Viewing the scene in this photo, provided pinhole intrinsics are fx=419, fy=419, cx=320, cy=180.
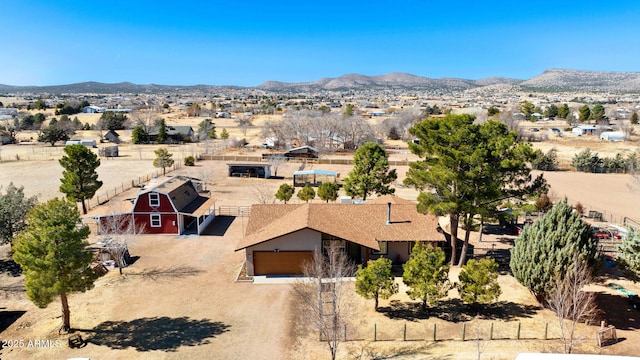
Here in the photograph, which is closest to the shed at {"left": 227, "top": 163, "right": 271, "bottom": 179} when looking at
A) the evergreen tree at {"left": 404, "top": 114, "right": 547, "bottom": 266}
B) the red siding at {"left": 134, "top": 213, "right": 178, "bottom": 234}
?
the red siding at {"left": 134, "top": 213, "right": 178, "bottom": 234}

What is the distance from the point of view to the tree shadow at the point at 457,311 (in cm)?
2203

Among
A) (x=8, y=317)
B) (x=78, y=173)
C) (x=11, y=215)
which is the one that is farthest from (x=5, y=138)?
(x=8, y=317)

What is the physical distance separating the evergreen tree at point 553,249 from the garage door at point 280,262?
41.8ft

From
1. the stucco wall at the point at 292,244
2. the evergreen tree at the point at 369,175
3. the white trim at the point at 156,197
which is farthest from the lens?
the evergreen tree at the point at 369,175

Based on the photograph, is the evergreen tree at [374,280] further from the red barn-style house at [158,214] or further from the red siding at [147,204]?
the red siding at [147,204]

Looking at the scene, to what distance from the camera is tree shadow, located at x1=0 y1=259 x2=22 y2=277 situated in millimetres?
27234

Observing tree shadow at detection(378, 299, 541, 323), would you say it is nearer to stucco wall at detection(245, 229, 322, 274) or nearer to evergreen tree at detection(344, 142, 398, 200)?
stucco wall at detection(245, 229, 322, 274)

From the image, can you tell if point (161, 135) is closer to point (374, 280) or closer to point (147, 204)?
point (147, 204)

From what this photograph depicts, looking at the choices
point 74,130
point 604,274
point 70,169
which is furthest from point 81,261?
point 74,130

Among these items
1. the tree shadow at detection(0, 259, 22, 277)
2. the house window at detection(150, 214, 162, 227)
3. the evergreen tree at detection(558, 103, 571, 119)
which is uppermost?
the evergreen tree at detection(558, 103, 571, 119)

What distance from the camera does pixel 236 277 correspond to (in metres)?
27.1

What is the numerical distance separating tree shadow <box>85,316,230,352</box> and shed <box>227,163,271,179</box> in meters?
39.1

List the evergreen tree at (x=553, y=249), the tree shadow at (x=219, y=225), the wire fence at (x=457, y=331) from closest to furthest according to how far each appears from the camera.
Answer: the wire fence at (x=457, y=331)
the evergreen tree at (x=553, y=249)
the tree shadow at (x=219, y=225)

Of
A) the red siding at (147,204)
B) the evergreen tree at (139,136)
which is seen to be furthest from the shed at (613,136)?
the evergreen tree at (139,136)
